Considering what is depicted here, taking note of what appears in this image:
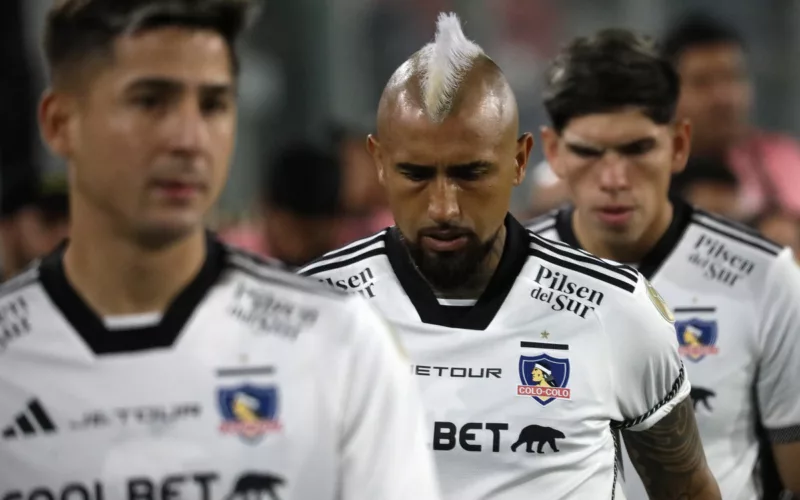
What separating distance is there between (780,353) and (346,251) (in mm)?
1281

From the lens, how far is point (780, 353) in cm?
387

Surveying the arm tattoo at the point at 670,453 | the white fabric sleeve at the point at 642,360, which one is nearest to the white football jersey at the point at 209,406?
the white fabric sleeve at the point at 642,360

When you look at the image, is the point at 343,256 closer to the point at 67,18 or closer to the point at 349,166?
the point at 67,18

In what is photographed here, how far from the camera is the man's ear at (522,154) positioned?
10.8ft

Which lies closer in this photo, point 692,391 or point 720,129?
point 692,391

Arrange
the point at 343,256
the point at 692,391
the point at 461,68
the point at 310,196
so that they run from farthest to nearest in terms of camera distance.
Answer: the point at 310,196 < the point at 692,391 < the point at 343,256 < the point at 461,68

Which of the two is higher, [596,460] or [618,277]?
[618,277]

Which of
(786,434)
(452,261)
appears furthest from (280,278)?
(786,434)

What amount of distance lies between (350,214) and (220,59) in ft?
18.0

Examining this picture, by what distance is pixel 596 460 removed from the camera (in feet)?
10.6

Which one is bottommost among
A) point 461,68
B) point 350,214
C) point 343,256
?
point 350,214

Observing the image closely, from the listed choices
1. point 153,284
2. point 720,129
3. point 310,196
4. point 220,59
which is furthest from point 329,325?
point 720,129

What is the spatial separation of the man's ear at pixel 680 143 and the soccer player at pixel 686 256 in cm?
3

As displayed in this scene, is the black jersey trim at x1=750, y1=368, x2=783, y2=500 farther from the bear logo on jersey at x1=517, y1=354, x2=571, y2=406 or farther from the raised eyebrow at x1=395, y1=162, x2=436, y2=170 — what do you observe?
the raised eyebrow at x1=395, y1=162, x2=436, y2=170
